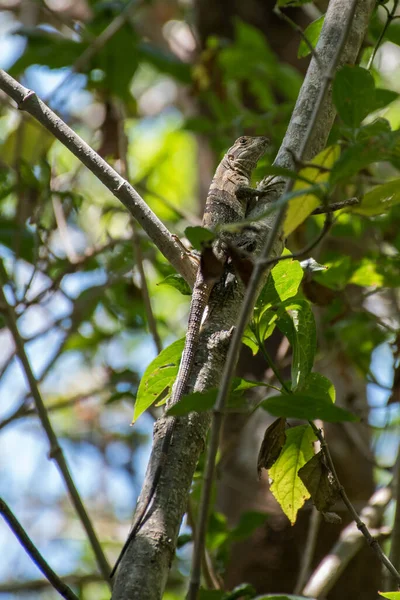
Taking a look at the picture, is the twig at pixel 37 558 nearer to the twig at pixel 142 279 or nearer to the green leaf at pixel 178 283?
the green leaf at pixel 178 283

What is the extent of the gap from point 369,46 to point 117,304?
230 centimetres

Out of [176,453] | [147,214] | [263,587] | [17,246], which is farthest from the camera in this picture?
[263,587]

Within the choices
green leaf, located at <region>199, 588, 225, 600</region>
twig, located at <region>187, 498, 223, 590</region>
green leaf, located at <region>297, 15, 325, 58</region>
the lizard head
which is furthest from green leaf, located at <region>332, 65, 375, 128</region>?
the lizard head

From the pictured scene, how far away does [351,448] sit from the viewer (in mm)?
3953

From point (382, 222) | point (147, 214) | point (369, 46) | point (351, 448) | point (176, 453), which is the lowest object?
point (176, 453)

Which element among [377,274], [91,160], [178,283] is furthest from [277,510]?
[91,160]

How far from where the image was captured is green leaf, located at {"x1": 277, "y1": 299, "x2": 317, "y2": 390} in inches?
76.5

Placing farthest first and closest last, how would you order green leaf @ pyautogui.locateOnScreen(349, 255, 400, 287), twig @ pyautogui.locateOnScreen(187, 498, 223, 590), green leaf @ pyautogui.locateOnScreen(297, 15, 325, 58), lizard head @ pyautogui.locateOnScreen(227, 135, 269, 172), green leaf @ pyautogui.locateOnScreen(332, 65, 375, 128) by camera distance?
lizard head @ pyautogui.locateOnScreen(227, 135, 269, 172)
green leaf @ pyautogui.locateOnScreen(349, 255, 400, 287)
twig @ pyautogui.locateOnScreen(187, 498, 223, 590)
green leaf @ pyautogui.locateOnScreen(297, 15, 325, 58)
green leaf @ pyautogui.locateOnScreen(332, 65, 375, 128)

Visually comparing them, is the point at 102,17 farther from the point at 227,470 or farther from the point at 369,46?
the point at 227,470

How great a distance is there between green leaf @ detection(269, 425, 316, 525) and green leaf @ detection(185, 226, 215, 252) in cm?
78

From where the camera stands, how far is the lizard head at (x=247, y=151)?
364cm

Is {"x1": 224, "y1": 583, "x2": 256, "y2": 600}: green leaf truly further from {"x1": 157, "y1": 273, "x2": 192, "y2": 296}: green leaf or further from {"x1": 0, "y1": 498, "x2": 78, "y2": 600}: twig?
{"x1": 157, "y1": 273, "x2": 192, "y2": 296}: green leaf

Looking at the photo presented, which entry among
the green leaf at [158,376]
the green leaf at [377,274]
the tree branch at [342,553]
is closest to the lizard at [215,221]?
the green leaf at [158,376]

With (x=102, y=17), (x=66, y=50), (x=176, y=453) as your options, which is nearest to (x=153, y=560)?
(x=176, y=453)
